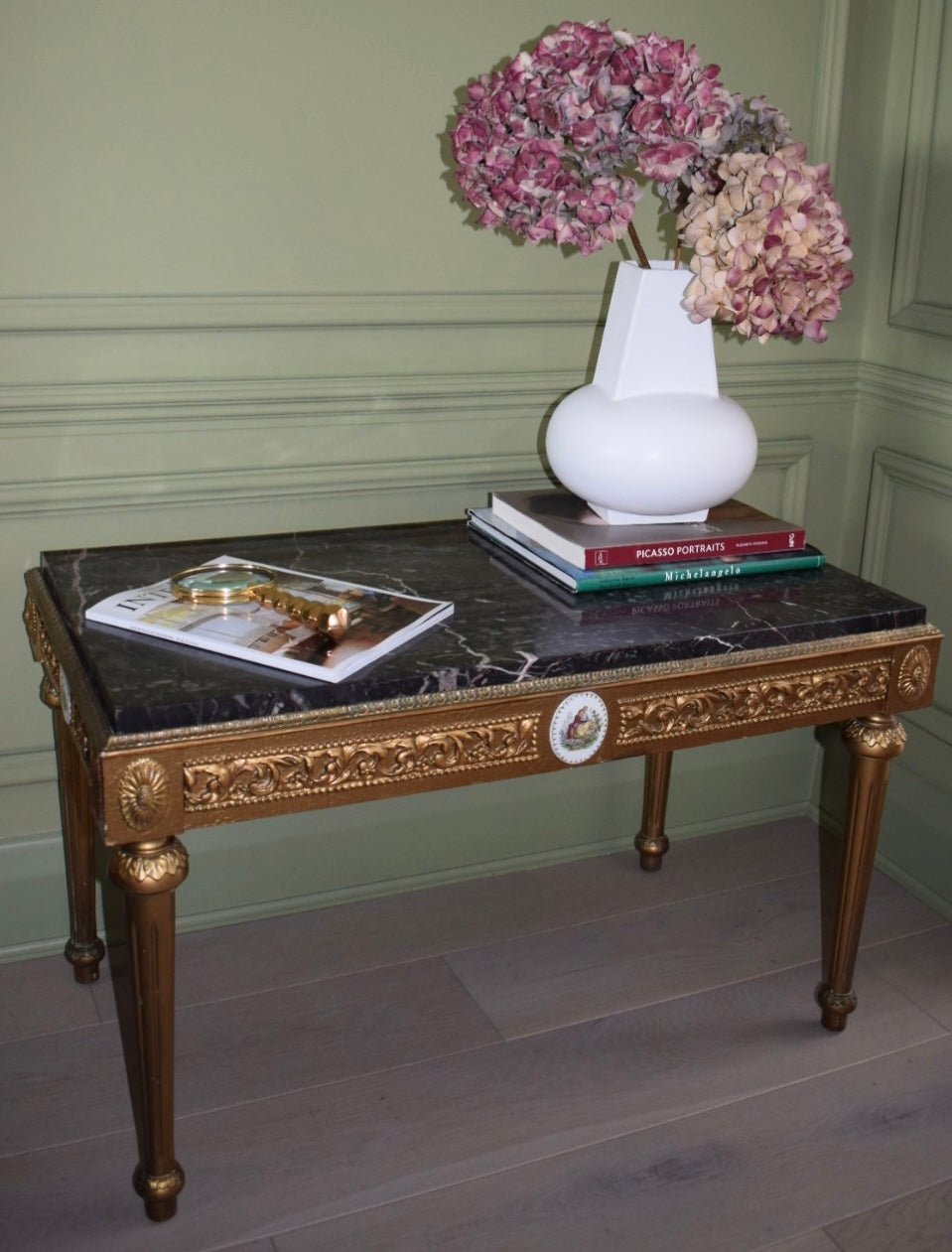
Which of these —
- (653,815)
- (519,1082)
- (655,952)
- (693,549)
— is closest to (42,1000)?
(519,1082)

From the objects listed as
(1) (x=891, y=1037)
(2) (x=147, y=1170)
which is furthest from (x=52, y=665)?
(1) (x=891, y=1037)

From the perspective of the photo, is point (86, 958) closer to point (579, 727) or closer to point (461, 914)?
point (461, 914)

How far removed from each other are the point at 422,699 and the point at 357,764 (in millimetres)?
103

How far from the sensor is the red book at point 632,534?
1.73m

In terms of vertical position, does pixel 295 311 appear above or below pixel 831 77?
below

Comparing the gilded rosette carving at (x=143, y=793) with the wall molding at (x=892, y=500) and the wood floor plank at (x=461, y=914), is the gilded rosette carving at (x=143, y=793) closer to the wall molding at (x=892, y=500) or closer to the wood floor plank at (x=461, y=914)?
the wood floor plank at (x=461, y=914)

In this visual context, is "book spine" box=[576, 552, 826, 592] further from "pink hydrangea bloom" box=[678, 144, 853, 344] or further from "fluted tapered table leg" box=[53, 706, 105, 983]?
"fluted tapered table leg" box=[53, 706, 105, 983]

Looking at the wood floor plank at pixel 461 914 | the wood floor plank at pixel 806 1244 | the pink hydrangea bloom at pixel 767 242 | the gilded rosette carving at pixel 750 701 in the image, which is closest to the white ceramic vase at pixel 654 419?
the pink hydrangea bloom at pixel 767 242

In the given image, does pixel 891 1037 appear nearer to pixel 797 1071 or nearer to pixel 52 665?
pixel 797 1071

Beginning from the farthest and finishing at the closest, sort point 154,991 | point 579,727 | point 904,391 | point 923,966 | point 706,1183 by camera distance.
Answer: point 904,391 < point 923,966 < point 706,1183 < point 579,727 < point 154,991

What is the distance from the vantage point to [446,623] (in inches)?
63.5

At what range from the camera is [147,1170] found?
1580 mm

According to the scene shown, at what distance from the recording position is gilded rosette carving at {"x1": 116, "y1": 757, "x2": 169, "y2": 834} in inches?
53.6

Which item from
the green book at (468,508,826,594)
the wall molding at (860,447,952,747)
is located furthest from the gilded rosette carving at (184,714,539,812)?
the wall molding at (860,447,952,747)
